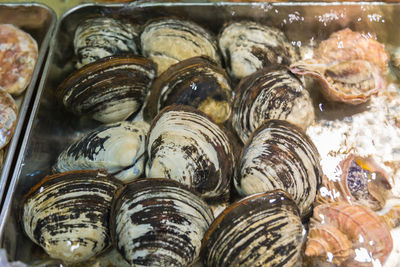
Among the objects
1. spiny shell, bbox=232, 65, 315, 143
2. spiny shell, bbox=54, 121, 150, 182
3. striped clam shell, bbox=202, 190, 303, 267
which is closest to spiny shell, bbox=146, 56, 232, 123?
spiny shell, bbox=232, 65, 315, 143

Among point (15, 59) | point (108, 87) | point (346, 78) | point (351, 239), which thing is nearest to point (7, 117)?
point (15, 59)

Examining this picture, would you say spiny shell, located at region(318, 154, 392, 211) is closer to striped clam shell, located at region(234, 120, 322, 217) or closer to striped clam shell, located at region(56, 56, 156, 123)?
striped clam shell, located at region(234, 120, 322, 217)

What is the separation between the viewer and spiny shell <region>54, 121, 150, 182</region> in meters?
1.36

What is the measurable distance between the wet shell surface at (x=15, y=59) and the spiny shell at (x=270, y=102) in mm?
966

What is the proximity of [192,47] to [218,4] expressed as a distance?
1.01 feet

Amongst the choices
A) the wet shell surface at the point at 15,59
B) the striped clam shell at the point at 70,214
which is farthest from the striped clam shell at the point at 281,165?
the wet shell surface at the point at 15,59

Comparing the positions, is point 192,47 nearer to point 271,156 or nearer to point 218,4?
point 218,4

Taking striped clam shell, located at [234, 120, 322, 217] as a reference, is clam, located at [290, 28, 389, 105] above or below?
above

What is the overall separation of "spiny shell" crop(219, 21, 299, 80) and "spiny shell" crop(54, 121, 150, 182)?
0.54 m

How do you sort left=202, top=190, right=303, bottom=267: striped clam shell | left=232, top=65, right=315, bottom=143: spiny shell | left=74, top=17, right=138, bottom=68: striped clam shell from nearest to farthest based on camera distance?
1. left=202, top=190, right=303, bottom=267: striped clam shell
2. left=232, top=65, right=315, bottom=143: spiny shell
3. left=74, top=17, right=138, bottom=68: striped clam shell

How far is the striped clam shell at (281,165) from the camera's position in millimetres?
1269

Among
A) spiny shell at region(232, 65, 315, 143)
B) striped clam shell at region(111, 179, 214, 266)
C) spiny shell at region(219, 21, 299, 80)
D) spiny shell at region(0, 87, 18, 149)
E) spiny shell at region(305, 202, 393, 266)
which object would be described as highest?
spiny shell at region(219, 21, 299, 80)

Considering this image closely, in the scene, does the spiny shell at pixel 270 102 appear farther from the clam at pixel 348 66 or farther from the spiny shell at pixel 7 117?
the spiny shell at pixel 7 117

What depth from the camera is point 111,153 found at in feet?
4.49
